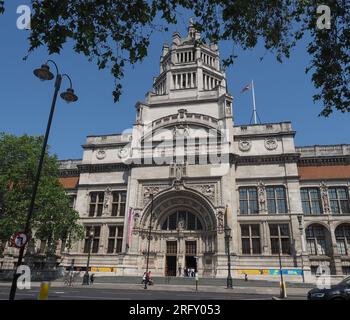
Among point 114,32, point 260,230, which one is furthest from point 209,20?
point 260,230

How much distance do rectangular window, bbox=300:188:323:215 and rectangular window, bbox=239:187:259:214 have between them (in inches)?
240

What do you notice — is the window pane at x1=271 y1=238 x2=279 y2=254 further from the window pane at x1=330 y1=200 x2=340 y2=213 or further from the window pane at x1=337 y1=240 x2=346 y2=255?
the window pane at x1=330 y1=200 x2=340 y2=213

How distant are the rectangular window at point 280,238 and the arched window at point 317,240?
360cm

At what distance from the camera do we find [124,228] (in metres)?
36.0

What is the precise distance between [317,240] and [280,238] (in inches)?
206

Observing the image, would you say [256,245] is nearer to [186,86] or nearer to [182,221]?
[182,221]

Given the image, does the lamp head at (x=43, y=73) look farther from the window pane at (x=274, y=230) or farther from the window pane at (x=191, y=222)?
the window pane at (x=274, y=230)

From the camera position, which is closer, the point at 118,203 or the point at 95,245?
the point at 95,245

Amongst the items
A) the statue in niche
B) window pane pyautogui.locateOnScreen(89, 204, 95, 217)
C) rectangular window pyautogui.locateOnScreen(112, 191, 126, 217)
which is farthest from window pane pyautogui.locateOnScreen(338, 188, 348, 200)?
window pane pyautogui.locateOnScreen(89, 204, 95, 217)

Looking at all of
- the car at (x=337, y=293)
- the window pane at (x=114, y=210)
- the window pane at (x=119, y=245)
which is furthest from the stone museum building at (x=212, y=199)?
the car at (x=337, y=293)

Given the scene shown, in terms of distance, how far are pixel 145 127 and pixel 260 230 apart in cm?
2051

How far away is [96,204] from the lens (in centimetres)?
3962

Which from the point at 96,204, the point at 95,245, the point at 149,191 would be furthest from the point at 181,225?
the point at 96,204

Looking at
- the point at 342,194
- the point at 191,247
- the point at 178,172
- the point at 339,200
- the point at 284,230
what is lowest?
the point at 191,247
